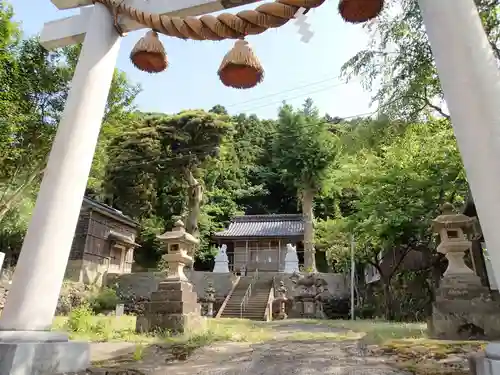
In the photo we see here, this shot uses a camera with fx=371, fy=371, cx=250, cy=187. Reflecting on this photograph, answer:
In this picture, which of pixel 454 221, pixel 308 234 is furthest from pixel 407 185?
pixel 308 234

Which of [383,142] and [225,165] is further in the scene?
[225,165]

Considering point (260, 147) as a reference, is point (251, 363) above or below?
below

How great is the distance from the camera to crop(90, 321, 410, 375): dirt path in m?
3.69

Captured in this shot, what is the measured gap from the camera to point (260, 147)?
40.0m

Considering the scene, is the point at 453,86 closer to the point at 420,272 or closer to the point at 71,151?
the point at 71,151

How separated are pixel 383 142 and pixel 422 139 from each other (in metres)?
2.14

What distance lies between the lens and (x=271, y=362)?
4133 mm

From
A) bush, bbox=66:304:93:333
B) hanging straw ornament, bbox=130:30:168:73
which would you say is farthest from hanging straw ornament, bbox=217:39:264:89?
bush, bbox=66:304:93:333

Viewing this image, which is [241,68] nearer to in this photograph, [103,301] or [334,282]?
[103,301]

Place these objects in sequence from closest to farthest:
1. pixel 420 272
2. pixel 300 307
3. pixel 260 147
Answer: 1. pixel 420 272
2. pixel 300 307
3. pixel 260 147

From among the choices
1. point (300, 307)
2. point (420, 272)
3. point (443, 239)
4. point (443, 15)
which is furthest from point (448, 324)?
point (300, 307)

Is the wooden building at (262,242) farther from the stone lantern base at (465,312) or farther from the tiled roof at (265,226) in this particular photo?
the stone lantern base at (465,312)

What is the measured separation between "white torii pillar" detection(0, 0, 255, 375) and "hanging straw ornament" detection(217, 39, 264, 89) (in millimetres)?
876

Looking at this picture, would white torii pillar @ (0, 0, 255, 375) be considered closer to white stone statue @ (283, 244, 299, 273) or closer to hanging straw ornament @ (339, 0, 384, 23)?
hanging straw ornament @ (339, 0, 384, 23)
